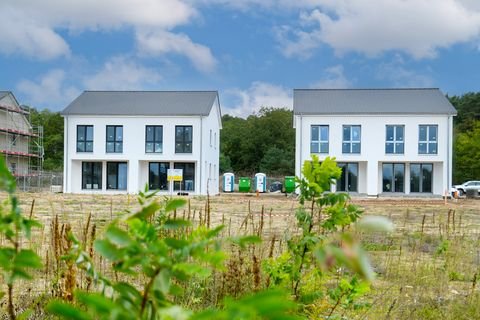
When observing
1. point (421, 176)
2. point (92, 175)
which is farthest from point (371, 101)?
point (92, 175)

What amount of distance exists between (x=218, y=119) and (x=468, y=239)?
124ft

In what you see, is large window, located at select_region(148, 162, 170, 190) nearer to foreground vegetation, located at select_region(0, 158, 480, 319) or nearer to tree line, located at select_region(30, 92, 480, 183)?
tree line, located at select_region(30, 92, 480, 183)

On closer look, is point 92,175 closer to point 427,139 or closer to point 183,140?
point 183,140

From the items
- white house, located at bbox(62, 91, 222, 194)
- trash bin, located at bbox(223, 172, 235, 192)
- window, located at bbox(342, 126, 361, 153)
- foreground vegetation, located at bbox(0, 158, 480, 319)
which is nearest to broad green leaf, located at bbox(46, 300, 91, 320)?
foreground vegetation, located at bbox(0, 158, 480, 319)

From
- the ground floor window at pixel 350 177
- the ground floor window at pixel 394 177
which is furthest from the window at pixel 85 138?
the ground floor window at pixel 394 177

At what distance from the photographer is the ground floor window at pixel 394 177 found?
38.0m

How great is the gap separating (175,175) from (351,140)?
12.2 meters

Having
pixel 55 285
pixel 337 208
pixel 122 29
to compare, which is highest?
pixel 122 29

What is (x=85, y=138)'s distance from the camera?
37.9 metres

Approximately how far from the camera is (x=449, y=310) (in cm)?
403

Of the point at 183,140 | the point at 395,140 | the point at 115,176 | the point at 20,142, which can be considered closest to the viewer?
the point at 395,140

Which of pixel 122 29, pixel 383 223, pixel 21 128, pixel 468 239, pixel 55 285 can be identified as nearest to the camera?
pixel 383 223

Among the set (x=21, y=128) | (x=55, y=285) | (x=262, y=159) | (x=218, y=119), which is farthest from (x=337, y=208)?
(x=262, y=159)

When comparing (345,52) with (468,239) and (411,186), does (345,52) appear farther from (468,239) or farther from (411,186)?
(468,239)
